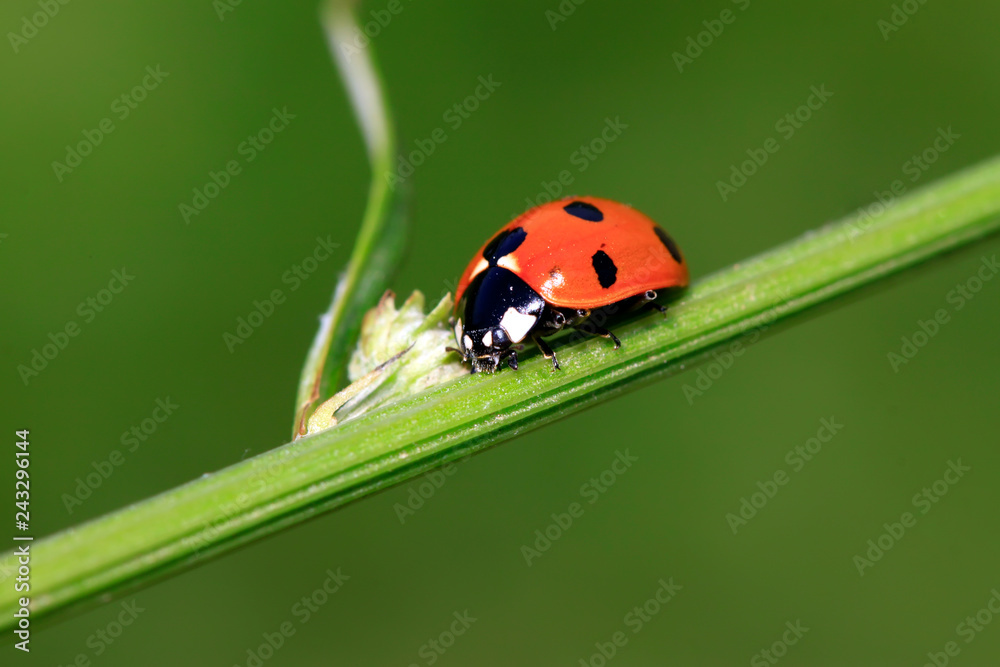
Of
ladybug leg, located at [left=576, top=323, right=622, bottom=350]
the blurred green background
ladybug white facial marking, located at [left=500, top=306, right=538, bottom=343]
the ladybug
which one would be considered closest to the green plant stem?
ladybug leg, located at [left=576, top=323, right=622, bottom=350]

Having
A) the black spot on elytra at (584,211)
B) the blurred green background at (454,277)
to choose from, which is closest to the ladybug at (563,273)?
the black spot on elytra at (584,211)

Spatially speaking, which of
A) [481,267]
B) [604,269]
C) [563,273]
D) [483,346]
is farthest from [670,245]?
[483,346]

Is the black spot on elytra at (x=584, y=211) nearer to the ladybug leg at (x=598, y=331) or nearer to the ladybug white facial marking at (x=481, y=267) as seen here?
the ladybug white facial marking at (x=481, y=267)

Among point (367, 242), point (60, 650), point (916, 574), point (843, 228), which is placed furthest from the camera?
point (916, 574)

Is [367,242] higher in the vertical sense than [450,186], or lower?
higher

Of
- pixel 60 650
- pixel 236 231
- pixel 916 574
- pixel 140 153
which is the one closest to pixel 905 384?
pixel 916 574

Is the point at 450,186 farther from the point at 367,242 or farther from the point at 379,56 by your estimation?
the point at 367,242
